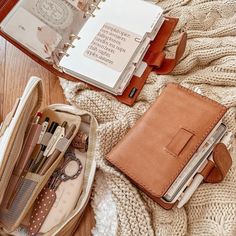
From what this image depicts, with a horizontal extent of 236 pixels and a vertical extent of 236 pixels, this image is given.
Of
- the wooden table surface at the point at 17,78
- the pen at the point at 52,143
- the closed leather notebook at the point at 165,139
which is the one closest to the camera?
the closed leather notebook at the point at 165,139

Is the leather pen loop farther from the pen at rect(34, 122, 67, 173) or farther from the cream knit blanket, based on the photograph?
the pen at rect(34, 122, 67, 173)

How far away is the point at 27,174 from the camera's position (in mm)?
852

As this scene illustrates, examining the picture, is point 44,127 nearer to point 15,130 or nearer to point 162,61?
point 15,130

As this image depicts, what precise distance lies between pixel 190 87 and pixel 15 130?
390mm

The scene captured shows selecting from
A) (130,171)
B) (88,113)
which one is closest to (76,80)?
(88,113)

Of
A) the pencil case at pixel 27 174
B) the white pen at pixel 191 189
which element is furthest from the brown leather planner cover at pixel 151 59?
the white pen at pixel 191 189

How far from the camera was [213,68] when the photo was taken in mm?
932

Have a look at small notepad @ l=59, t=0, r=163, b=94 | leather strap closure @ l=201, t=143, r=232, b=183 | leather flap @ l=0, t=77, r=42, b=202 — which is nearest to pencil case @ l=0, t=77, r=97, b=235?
leather flap @ l=0, t=77, r=42, b=202

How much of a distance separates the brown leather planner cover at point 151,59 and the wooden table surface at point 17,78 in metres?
0.05

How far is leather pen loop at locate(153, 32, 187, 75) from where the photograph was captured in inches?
36.2

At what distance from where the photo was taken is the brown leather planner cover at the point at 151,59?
94 cm

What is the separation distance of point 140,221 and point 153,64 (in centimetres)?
38

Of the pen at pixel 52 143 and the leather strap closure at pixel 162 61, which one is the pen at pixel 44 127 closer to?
the pen at pixel 52 143

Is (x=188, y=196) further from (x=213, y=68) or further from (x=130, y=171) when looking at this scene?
(x=213, y=68)
